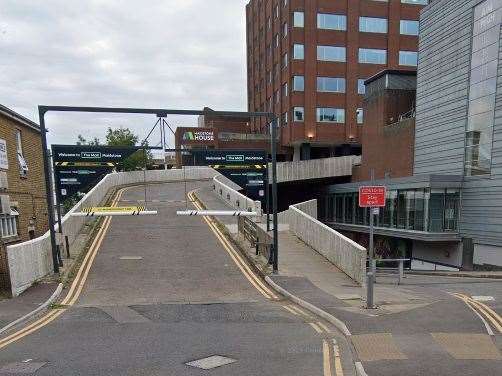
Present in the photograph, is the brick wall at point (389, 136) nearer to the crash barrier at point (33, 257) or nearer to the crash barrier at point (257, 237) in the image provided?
the crash barrier at point (257, 237)

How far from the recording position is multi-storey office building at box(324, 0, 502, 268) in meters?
22.7

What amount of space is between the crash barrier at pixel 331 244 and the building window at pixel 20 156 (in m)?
12.8

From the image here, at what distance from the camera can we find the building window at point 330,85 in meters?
50.2

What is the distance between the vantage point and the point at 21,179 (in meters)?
17.7

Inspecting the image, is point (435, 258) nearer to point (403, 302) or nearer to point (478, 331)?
point (403, 302)

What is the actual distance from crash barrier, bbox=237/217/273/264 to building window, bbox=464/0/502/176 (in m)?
13.9

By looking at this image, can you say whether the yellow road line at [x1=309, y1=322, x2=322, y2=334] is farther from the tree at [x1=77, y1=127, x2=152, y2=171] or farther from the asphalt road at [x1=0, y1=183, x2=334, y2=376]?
the tree at [x1=77, y1=127, x2=152, y2=171]

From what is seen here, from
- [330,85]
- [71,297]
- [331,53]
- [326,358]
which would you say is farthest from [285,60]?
[326,358]

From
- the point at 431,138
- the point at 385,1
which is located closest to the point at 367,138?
the point at 431,138

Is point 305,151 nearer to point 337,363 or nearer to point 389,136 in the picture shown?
point 389,136

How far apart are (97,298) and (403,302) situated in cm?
845

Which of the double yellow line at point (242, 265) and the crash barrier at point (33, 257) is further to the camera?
the double yellow line at point (242, 265)

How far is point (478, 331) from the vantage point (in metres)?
8.34

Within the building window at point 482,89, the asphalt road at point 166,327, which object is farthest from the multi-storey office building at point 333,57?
the asphalt road at point 166,327
